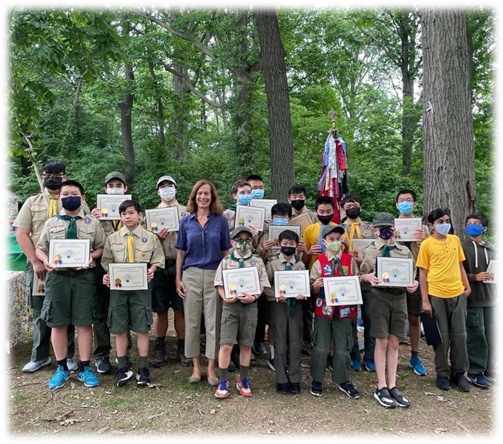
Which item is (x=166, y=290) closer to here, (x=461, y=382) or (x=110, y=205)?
(x=110, y=205)

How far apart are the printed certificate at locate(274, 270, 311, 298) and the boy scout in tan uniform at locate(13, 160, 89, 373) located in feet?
8.60

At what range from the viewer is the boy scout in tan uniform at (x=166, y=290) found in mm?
5395

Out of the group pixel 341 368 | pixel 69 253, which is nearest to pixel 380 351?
pixel 341 368

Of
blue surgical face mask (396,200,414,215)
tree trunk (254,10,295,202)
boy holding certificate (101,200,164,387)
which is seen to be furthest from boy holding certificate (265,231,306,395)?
tree trunk (254,10,295,202)

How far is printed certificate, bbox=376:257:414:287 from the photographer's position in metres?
4.69

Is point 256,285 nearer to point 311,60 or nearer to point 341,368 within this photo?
point 341,368

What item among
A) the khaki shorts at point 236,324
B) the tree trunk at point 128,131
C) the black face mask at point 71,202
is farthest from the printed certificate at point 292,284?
the tree trunk at point 128,131

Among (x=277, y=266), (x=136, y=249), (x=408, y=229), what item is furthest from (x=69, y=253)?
(x=408, y=229)

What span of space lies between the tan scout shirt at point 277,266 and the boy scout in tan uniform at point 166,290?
1.31 m

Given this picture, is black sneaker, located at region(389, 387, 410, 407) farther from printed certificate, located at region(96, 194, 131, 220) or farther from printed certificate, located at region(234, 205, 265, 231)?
printed certificate, located at region(96, 194, 131, 220)

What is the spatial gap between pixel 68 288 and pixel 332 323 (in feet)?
10.1

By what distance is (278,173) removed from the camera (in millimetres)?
9797

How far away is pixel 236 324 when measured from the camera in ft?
15.3

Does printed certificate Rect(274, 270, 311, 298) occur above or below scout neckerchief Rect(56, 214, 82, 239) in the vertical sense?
below
